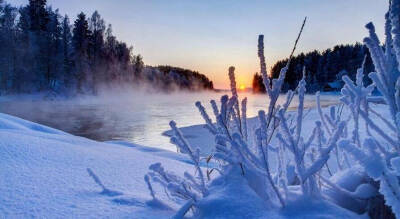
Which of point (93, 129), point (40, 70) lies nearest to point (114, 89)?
point (40, 70)

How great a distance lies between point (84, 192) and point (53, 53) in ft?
142

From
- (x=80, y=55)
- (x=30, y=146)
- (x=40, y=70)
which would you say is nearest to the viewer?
(x=30, y=146)

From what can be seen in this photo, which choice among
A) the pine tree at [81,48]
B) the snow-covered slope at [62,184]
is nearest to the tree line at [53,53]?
the pine tree at [81,48]

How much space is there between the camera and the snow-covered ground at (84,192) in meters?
1.09

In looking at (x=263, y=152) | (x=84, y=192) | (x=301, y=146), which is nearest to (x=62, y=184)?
(x=84, y=192)

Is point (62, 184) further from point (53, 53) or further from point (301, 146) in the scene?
point (53, 53)

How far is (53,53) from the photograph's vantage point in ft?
129

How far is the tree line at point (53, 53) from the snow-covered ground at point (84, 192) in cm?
3833

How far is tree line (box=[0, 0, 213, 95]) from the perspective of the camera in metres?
35.9

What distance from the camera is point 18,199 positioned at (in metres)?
1.44

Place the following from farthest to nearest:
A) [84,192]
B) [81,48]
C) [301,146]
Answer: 1. [81,48]
2. [84,192]
3. [301,146]

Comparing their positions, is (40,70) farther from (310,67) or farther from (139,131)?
(310,67)

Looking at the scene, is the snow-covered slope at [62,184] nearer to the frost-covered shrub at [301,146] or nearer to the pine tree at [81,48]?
the frost-covered shrub at [301,146]

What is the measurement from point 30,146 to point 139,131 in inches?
384
